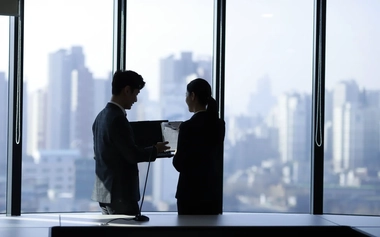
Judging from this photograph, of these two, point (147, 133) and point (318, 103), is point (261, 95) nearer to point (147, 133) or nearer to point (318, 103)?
point (318, 103)

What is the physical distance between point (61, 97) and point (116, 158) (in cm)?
225

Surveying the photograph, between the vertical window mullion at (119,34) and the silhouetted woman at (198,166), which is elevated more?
the vertical window mullion at (119,34)

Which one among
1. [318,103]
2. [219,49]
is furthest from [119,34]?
[318,103]

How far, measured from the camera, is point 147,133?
13.0 feet

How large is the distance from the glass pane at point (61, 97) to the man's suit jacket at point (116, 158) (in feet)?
6.83

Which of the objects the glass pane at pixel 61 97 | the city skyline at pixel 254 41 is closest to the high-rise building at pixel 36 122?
the glass pane at pixel 61 97

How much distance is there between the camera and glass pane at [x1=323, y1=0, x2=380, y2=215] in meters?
5.89

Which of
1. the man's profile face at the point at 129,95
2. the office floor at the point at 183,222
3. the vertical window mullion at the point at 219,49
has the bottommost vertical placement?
the office floor at the point at 183,222

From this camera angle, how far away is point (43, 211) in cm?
568

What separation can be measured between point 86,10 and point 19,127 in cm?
116

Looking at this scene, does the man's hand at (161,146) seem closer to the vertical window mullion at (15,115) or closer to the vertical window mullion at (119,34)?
the vertical window mullion at (119,34)

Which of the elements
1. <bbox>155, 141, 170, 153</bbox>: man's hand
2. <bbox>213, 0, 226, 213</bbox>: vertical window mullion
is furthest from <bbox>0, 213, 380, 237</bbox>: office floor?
<bbox>213, 0, 226, 213</bbox>: vertical window mullion

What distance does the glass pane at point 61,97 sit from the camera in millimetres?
5613

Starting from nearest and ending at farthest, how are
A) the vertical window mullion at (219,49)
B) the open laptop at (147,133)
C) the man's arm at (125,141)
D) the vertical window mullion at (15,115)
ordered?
the man's arm at (125,141), the open laptop at (147,133), the vertical window mullion at (15,115), the vertical window mullion at (219,49)
